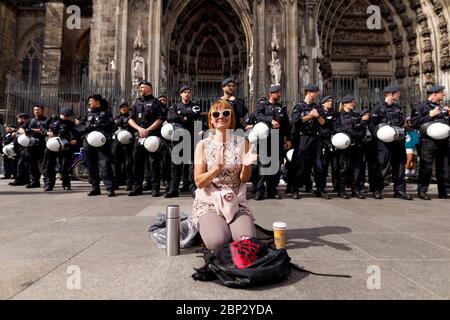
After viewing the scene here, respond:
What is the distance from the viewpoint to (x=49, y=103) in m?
13.2

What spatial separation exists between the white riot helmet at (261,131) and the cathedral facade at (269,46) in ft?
27.3

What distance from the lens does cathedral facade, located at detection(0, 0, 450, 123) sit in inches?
621

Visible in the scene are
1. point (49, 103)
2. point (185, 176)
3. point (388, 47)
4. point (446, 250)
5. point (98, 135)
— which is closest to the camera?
point (446, 250)

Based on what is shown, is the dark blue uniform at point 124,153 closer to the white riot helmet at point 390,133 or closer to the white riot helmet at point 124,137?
the white riot helmet at point 124,137

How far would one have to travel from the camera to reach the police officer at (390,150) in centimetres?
643

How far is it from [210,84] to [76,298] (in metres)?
19.0

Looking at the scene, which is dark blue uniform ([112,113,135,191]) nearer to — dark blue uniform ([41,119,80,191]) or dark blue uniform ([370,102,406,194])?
dark blue uniform ([41,119,80,191])

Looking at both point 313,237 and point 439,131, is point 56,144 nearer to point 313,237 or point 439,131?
point 313,237

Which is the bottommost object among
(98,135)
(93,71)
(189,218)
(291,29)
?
(189,218)

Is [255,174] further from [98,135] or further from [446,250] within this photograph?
[446,250]

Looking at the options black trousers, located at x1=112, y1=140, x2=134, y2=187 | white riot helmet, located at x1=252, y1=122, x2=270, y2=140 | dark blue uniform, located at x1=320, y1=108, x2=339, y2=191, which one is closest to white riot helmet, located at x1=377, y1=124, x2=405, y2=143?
dark blue uniform, located at x1=320, y1=108, x2=339, y2=191

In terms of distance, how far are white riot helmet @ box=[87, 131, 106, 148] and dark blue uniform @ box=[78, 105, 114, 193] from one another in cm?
18
